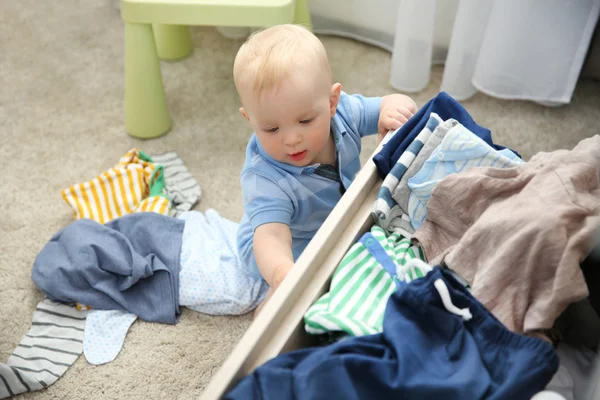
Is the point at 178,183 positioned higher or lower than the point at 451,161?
lower

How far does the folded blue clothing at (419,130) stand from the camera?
0.76 m

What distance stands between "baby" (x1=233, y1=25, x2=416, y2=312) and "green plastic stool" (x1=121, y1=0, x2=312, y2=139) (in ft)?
1.35

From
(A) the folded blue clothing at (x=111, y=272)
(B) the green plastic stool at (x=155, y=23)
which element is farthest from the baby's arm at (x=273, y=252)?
(B) the green plastic stool at (x=155, y=23)

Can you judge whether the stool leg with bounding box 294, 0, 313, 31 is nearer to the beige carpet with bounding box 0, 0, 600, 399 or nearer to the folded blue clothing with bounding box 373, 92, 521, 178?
the beige carpet with bounding box 0, 0, 600, 399

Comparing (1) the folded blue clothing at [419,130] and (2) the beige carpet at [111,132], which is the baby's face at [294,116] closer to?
(1) the folded blue clothing at [419,130]

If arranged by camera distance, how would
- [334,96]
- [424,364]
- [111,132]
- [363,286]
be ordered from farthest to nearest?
[111,132] < [334,96] < [363,286] < [424,364]

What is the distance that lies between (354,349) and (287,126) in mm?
359

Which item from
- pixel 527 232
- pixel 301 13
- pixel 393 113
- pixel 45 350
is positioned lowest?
pixel 45 350

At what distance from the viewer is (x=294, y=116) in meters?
0.78

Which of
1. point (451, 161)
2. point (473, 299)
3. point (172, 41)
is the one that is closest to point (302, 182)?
point (451, 161)

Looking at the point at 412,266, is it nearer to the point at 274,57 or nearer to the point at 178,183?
the point at 274,57

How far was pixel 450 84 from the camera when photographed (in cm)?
151

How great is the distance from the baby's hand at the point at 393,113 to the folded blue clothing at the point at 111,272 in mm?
460

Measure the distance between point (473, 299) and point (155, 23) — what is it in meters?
1.04
